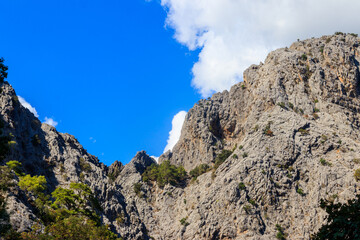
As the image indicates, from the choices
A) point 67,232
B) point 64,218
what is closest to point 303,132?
point 64,218

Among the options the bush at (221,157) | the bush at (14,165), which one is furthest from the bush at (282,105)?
the bush at (14,165)

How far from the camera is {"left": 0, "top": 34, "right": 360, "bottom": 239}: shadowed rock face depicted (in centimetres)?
6769

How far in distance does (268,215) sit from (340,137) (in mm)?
29430

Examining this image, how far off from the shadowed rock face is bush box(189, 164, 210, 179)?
12.3 ft

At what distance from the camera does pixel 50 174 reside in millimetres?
76125

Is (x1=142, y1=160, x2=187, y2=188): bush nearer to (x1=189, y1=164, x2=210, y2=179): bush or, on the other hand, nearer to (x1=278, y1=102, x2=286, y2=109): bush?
(x1=189, y1=164, x2=210, y2=179): bush

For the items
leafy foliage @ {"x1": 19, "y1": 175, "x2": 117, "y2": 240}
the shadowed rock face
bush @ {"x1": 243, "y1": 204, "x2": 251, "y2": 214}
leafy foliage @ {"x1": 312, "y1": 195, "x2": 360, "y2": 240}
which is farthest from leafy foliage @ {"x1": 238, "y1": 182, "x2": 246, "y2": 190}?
leafy foliage @ {"x1": 312, "y1": 195, "x2": 360, "y2": 240}

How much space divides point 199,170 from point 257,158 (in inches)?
1026

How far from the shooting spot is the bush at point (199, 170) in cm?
9656

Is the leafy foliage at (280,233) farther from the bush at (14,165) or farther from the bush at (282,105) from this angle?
the bush at (14,165)

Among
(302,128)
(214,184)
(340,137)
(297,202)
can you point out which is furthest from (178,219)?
(340,137)

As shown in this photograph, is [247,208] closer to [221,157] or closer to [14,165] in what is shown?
[221,157]

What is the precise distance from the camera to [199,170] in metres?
97.6

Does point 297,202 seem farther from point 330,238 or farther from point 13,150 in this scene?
point 13,150
